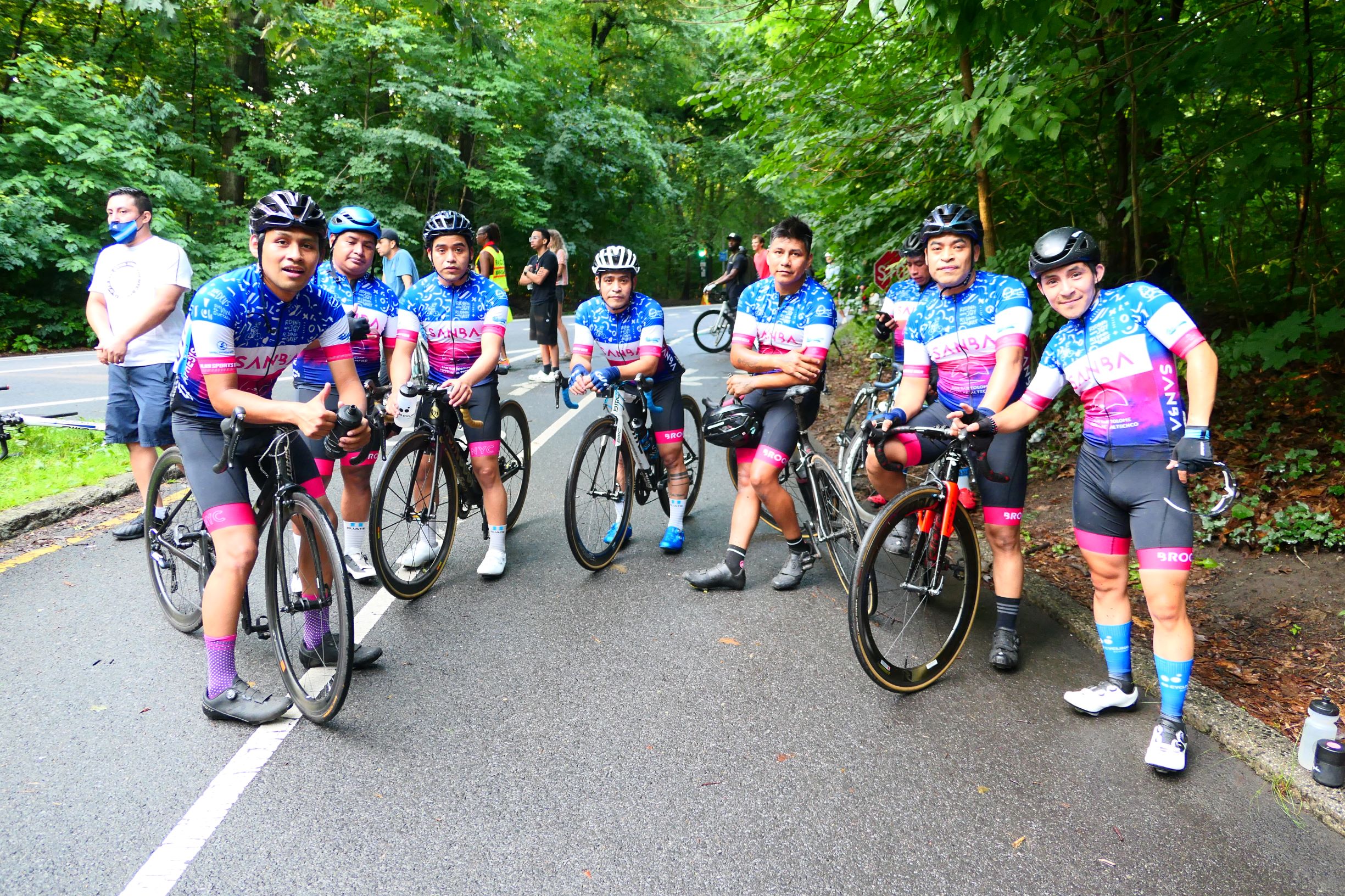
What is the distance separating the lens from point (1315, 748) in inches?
129

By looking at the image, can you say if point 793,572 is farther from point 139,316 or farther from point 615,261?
point 139,316

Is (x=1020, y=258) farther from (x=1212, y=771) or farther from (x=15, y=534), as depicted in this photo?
(x=15, y=534)

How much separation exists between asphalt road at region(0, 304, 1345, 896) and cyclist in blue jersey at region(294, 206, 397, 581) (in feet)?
2.78

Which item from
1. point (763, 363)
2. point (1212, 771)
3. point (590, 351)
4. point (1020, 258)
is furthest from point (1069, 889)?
point (1020, 258)

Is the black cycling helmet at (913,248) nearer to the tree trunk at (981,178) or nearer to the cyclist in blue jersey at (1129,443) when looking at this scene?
the tree trunk at (981,178)

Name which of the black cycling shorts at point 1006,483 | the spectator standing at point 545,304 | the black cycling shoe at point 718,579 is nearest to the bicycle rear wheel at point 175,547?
the black cycling shoe at point 718,579

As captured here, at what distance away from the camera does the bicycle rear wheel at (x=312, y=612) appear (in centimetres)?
360

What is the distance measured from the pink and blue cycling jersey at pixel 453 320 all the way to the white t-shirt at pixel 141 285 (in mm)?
1561

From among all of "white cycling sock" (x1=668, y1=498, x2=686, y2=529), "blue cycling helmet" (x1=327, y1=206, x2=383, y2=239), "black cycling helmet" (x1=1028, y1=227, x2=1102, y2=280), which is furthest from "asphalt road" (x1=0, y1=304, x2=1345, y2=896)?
"blue cycling helmet" (x1=327, y1=206, x2=383, y2=239)

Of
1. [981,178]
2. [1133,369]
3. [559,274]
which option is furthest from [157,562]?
[559,274]

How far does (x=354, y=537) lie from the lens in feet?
18.4

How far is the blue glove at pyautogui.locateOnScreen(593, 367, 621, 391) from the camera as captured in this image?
18.2 ft

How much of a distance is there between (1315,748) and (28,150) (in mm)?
22201

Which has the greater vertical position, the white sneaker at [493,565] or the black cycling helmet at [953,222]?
the black cycling helmet at [953,222]
